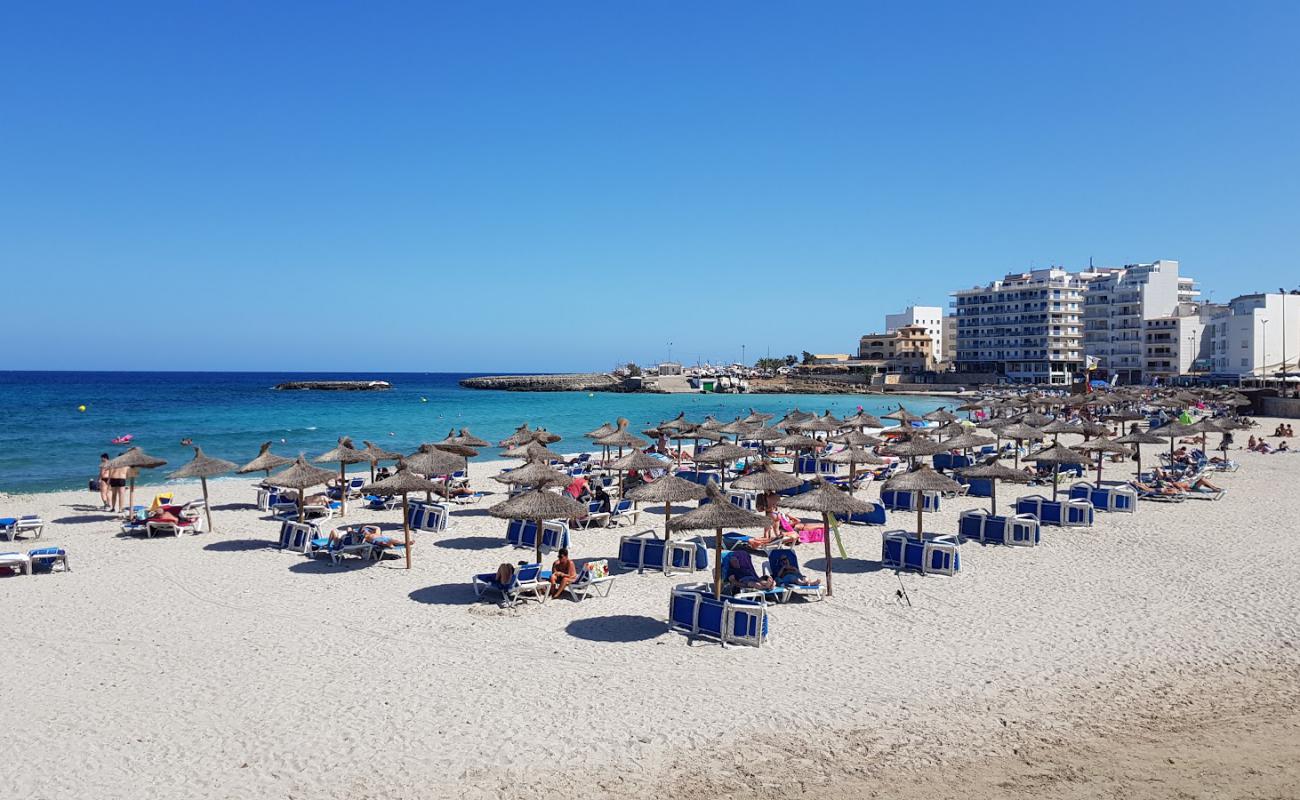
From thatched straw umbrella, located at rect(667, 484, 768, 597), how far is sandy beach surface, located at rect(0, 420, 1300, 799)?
3.76ft

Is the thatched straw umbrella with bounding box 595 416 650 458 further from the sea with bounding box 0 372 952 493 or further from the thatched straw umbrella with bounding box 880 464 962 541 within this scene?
the sea with bounding box 0 372 952 493

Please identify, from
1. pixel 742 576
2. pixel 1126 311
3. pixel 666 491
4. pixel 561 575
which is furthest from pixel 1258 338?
pixel 561 575

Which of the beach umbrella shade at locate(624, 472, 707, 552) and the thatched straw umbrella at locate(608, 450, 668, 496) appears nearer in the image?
the beach umbrella shade at locate(624, 472, 707, 552)

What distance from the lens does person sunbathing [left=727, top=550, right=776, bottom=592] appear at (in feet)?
36.0

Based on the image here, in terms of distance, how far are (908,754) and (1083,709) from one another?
2.15 metres

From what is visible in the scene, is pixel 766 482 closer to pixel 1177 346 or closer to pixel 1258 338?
pixel 1258 338

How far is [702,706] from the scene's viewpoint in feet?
25.9

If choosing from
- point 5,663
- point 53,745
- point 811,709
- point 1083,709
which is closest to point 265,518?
point 5,663

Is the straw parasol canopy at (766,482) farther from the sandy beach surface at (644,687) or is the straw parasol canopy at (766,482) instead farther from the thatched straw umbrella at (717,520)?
the thatched straw umbrella at (717,520)

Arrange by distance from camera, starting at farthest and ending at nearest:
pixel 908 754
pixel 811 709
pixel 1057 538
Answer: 1. pixel 1057 538
2. pixel 811 709
3. pixel 908 754

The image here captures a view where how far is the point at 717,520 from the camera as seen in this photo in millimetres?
10258

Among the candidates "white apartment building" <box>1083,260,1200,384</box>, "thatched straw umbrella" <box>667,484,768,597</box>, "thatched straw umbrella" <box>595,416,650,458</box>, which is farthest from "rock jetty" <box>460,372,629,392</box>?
"thatched straw umbrella" <box>667,484,768,597</box>

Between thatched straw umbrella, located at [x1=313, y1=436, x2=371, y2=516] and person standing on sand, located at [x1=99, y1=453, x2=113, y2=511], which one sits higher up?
thatched straw umbrella, located at [x1=313, y1=436, x2=371, y2=516]

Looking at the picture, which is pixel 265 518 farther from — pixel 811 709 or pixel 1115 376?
pixel 1115 376
